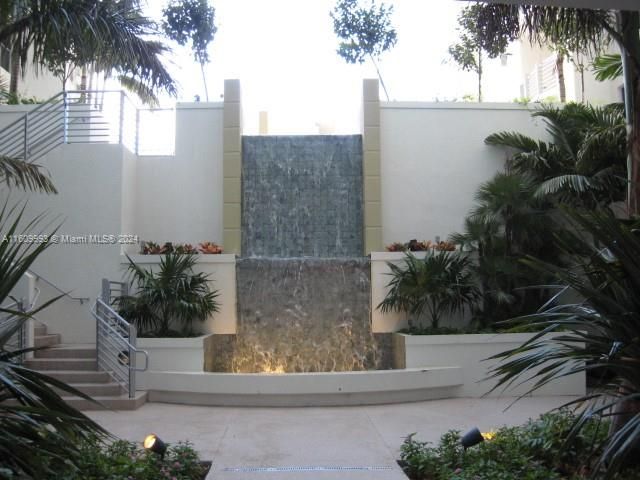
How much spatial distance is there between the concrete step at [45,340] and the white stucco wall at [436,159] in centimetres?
677

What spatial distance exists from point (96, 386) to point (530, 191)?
8.10 m

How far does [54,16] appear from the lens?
27.0 ft

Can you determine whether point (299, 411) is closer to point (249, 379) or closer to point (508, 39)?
point (249, 379)

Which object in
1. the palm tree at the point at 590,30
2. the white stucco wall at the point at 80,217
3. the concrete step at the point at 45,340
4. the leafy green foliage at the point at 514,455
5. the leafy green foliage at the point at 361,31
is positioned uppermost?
the leafy green foliage at the point at 361,31

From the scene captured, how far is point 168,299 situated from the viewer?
11016 millimetres

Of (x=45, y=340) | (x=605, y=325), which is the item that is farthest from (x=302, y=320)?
(x=605, y=325)

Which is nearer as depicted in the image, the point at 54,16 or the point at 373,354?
the point at 54,16

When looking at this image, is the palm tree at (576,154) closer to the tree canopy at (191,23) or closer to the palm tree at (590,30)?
the palm tree at (590,30)

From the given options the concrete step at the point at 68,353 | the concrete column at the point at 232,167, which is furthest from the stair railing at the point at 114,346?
the concrete column at the point at 232,167

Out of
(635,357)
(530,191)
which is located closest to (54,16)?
(635,357)

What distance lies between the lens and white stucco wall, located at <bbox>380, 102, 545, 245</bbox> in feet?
46.5

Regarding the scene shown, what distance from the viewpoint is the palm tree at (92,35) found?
823 cm

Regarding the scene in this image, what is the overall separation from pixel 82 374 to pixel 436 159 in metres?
8.40

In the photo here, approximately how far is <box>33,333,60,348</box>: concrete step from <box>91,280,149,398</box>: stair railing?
132 centimetres
